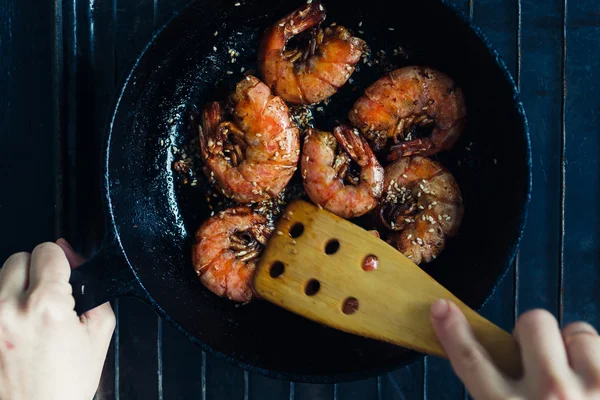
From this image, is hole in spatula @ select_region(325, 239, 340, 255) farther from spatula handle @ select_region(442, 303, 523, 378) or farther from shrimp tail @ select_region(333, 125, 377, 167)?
spatula handle @ select_region(442, 303, 523, 378)

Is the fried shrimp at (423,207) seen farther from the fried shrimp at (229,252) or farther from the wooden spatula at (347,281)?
the fried shrimp at (229,252)

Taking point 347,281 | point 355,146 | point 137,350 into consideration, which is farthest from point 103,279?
point 355,146

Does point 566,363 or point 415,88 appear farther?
point 415,88

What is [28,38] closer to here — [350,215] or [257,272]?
[257,272]

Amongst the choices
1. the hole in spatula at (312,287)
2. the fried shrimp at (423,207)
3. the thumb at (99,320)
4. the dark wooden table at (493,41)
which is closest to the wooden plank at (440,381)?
the dark wooden table at (493,41)

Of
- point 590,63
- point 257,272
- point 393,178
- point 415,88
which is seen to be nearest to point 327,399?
point 257,272

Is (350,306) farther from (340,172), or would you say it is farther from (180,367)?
(180,367)
